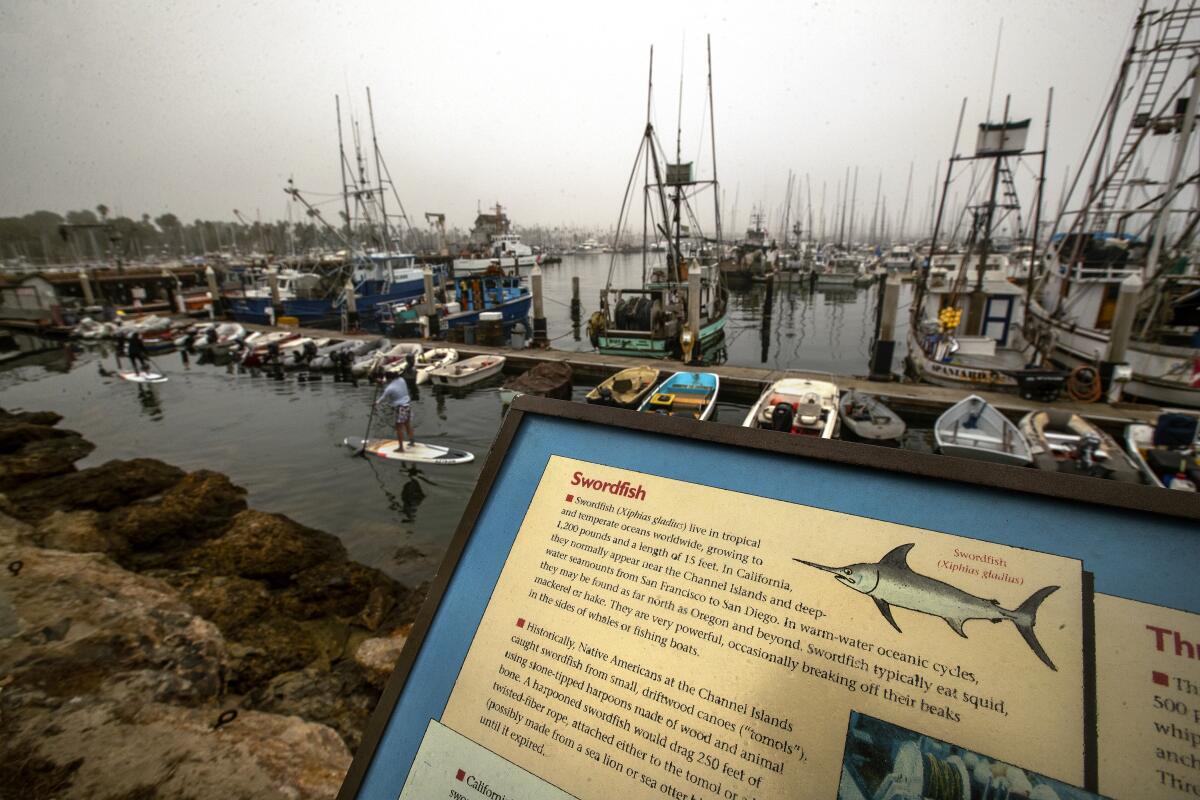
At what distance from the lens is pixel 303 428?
575 inches

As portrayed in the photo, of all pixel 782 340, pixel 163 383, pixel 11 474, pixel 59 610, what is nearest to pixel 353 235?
pixel 163 383

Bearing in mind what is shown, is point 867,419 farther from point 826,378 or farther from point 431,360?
point 431,360

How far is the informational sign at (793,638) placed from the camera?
5.21 feet

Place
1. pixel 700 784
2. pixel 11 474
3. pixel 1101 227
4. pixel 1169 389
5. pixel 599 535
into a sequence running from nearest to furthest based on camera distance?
pixel 700 784 → pixel 599 535 → pixel 11 474 → pixel 1169 389 → pixel 1101 227

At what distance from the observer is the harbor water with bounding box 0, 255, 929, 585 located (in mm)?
9570

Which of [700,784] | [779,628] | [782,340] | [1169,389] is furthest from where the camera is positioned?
[782,340]

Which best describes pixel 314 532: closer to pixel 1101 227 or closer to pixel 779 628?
pixel 779 628

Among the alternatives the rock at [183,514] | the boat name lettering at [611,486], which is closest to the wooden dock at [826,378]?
the rock at [183,514]

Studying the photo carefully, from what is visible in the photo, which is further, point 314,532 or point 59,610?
point 314,532

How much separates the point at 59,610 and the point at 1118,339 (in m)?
21.3

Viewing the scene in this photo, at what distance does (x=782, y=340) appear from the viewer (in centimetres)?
2927

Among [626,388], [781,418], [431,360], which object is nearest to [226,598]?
[626,388]

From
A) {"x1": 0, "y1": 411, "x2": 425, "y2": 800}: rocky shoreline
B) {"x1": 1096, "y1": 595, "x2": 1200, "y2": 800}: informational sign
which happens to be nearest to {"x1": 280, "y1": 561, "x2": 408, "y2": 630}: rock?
{"x1": 0, "y1": 411, "x2": 425, "y2": 800}: rocky shoreline

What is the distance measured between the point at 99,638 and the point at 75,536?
13.1 ft
